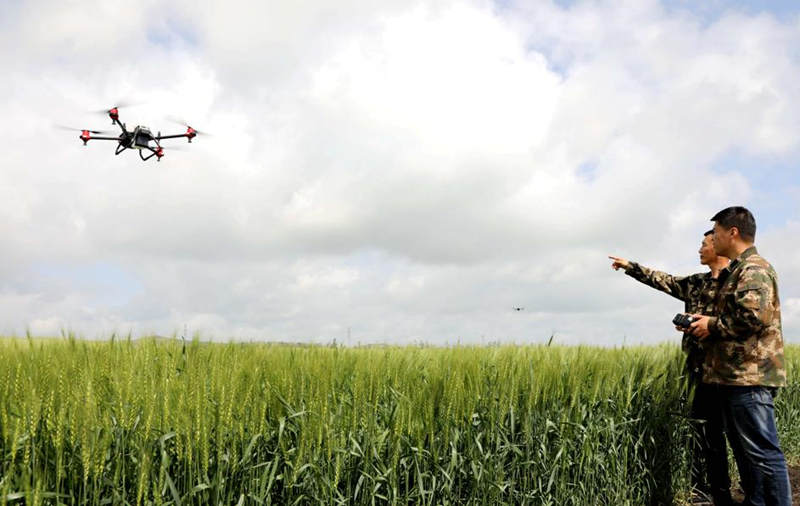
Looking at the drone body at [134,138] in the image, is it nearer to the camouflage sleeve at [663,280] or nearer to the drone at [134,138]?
the drone at [134,138]

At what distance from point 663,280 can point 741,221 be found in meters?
1.40

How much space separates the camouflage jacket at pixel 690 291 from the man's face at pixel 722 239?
0.65m

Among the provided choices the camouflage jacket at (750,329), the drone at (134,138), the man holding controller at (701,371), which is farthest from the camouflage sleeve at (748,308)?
the drone at (134,138)

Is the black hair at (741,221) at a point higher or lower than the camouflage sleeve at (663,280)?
higher

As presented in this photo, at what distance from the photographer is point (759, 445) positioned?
489cm

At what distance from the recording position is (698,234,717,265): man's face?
20.0 feet

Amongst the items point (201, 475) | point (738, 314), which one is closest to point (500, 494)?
point (201, 475)

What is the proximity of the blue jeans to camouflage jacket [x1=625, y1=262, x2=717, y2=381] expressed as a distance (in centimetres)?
107

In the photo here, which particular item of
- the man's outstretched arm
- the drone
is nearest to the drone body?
the drone

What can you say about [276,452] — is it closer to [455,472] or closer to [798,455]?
[455,472]

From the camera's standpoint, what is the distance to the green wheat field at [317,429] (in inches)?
103

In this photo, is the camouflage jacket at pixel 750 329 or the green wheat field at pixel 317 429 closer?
the green wheat field at pixel 317 429

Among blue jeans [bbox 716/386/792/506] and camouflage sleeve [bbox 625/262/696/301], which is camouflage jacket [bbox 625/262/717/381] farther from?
blue jeans [bbox 716/386/792/506]

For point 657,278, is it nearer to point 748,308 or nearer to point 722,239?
point 722,239
